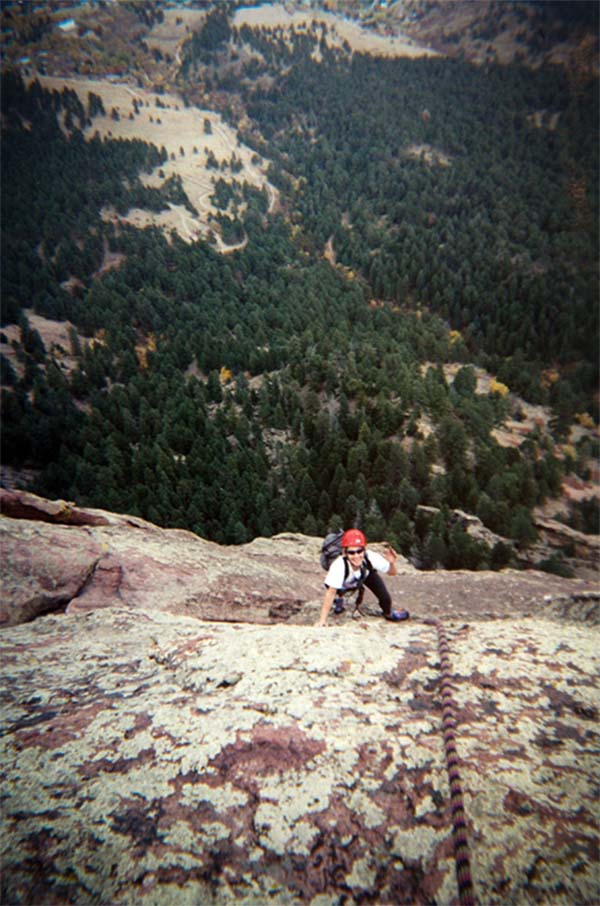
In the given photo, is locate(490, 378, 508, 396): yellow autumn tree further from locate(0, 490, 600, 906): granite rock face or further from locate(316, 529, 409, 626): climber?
locate(0, 490, 600, 906): granite rock face

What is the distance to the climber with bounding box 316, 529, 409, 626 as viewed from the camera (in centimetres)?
821

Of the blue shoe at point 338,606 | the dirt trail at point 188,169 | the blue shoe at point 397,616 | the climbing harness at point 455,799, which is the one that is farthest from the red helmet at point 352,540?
the dirt trail at point 188,169

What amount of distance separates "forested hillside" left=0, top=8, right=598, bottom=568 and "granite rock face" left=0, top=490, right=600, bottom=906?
121 feet

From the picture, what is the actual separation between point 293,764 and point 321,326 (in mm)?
94394

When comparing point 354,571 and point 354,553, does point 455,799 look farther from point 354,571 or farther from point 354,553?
point 354,571

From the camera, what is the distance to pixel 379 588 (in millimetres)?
8992

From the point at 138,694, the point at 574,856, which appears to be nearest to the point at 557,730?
the point at 574,856

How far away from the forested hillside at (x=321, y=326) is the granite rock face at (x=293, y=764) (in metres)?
37.0

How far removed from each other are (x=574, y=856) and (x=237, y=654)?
489cm

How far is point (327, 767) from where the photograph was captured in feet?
16.1

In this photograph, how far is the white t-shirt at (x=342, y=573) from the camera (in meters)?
8.32

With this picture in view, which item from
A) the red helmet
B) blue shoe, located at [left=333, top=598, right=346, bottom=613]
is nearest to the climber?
the red helmet

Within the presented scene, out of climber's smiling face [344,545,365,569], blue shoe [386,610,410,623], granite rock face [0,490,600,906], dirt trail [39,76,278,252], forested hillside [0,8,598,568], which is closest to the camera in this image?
granite rock face [0,490,600,906]

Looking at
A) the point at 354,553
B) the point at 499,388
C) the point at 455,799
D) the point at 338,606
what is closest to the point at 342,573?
the point at 354,553
